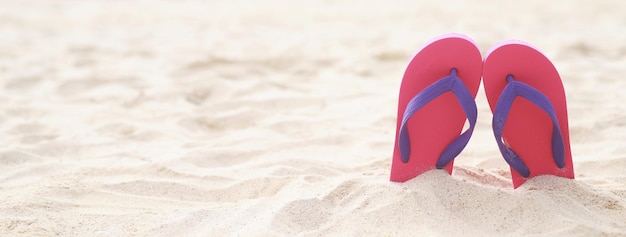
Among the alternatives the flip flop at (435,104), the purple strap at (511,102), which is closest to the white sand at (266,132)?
the flip flop at (435,104)

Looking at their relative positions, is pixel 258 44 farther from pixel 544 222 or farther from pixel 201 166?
pixel 544 222

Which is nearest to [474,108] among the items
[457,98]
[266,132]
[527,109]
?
[457,98]

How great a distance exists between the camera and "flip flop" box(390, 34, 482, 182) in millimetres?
1671

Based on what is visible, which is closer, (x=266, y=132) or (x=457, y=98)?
(x=457, y=98)

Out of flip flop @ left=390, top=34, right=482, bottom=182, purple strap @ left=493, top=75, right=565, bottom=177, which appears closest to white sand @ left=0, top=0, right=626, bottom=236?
flip flop @ left=390, top=34, right=482, bottom=182

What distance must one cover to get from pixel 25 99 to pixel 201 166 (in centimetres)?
126

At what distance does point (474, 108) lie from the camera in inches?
Result: 63.8

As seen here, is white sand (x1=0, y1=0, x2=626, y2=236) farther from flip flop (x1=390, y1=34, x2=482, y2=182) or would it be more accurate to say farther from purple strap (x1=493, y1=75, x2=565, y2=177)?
purple strap (x1=493, y1=75, x2=565, y2=177)

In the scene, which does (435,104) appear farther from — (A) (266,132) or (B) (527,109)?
(A) (266,132)

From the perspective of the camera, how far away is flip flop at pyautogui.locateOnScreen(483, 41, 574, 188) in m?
1.63

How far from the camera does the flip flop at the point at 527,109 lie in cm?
163

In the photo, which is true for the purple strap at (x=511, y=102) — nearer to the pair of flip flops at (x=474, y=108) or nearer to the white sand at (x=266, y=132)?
the pair of flip flops at (x=474, y=108)

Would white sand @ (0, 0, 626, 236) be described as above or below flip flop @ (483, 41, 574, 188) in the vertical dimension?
below

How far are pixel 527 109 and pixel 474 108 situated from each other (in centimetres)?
19
